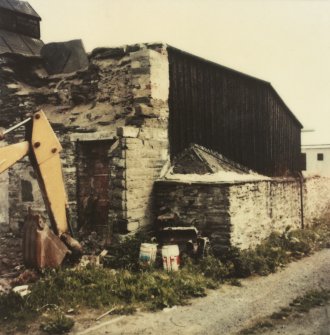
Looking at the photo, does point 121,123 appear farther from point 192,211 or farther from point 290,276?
point 290,276

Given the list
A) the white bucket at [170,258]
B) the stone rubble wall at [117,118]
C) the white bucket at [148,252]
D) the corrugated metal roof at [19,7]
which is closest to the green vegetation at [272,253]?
the white bucket at [170,258]

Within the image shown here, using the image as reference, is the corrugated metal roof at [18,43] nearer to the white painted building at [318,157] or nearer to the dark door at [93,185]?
the dark door at [93,185]

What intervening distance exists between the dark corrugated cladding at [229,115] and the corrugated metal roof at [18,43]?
35.3 ft

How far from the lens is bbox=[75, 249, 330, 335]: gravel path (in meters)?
5.83

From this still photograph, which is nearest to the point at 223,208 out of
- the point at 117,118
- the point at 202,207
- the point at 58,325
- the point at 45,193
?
the point at 202,207

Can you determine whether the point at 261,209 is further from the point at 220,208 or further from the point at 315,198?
the point at 315,198

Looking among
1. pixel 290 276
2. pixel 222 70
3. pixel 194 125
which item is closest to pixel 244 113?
pixel 222 70

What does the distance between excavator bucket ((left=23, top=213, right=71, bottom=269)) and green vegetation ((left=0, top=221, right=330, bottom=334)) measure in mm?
323

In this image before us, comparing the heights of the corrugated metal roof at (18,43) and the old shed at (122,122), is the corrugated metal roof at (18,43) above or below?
above

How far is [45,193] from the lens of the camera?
22.9ft

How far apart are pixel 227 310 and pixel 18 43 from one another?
1758 cm

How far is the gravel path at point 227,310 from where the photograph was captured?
583cm

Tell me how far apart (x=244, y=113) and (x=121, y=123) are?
203 inches

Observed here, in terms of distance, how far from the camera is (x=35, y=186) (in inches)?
424
